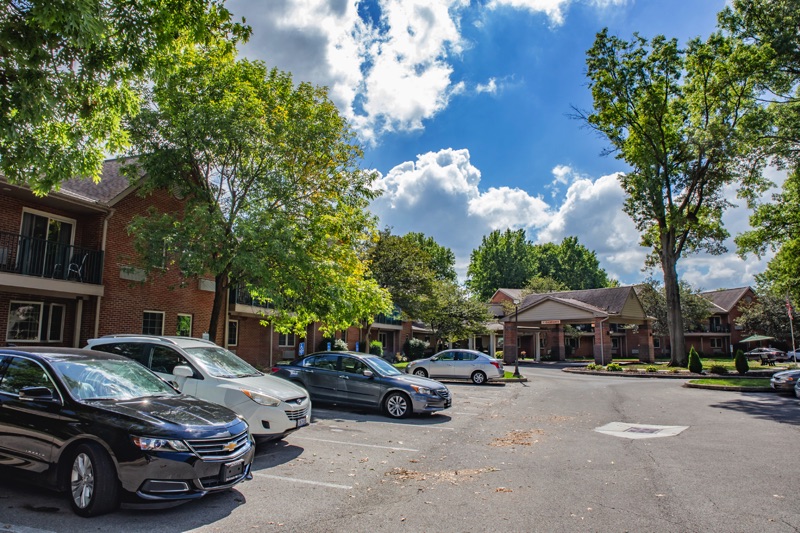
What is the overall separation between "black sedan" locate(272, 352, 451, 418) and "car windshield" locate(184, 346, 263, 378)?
3.40 metres

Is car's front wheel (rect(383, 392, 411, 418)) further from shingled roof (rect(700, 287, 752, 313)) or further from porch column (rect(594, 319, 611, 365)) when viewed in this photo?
shingled roof (rect(700, 287, 752, 313))

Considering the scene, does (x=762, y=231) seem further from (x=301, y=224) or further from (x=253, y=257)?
(x=253, y=257)

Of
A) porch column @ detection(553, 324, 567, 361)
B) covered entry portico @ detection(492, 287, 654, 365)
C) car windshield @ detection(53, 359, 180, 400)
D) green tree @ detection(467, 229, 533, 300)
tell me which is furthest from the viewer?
green tree @ detection(467, 229, 533, 300)

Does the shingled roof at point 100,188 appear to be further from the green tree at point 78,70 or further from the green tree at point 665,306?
the green tree at point 665,306

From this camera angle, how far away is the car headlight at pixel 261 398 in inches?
310

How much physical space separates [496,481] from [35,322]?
1490 cm

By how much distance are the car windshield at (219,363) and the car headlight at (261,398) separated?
773mm

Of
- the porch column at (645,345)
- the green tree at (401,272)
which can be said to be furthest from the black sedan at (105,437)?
the porch column at (645,345)

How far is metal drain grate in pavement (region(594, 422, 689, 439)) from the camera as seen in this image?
10.1 meters

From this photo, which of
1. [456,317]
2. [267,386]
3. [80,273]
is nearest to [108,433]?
[267,386]

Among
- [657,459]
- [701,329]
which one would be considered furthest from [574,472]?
[701,329]

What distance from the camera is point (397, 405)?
11.9 m

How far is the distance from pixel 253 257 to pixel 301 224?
2645 mm

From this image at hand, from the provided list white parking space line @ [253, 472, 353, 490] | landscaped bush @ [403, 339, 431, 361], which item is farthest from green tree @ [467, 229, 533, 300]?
white parking space line @ [253, 472, 353, 490]
